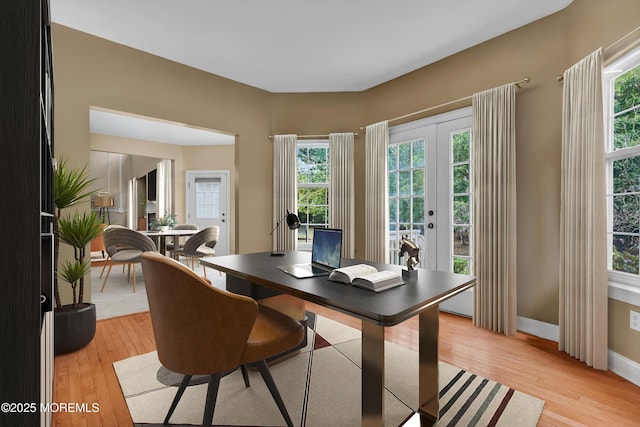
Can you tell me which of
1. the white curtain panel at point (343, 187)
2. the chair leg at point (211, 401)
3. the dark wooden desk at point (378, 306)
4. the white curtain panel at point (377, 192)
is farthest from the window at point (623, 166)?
the chair leg at point (211, 401)

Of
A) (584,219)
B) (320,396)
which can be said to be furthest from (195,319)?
(584,219)

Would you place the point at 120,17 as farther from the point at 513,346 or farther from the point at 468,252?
the point at 513,346

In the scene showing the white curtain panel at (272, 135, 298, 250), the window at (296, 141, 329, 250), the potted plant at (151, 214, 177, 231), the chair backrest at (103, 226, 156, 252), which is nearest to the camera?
the chair backrest at (103, 226, 156, 252)

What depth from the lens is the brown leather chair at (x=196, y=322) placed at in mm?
1253

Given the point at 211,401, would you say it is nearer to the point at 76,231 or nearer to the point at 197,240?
the point at 76,231

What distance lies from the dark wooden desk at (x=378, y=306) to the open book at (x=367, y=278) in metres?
0.03

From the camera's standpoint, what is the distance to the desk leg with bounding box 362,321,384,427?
1.12m

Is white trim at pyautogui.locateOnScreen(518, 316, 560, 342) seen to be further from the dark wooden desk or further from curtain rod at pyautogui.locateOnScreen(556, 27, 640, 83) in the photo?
curtain rod at pyautogui.locateOnScreen(556, 27, 640, 83)

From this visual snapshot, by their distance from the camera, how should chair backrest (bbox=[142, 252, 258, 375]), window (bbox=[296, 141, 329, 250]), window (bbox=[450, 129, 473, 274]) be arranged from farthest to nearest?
window (bbox=[296, 141, 329, 250]), window (bbox=[450, 129, 473, 274]), chair backrest (bbox=[142, 252, 258, 375])

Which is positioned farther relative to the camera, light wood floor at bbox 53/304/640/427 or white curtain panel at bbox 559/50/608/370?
white curtain panel at bbox 559/50/608/370

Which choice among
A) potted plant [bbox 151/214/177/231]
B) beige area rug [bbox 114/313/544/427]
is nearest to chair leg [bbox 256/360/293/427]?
beige area rug [bbox 114/313/544/427]

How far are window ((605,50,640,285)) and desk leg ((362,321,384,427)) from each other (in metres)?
2.13

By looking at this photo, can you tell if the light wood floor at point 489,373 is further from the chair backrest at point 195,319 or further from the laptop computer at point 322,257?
the laptop computer at point 322,257

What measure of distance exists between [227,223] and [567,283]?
6458mm
